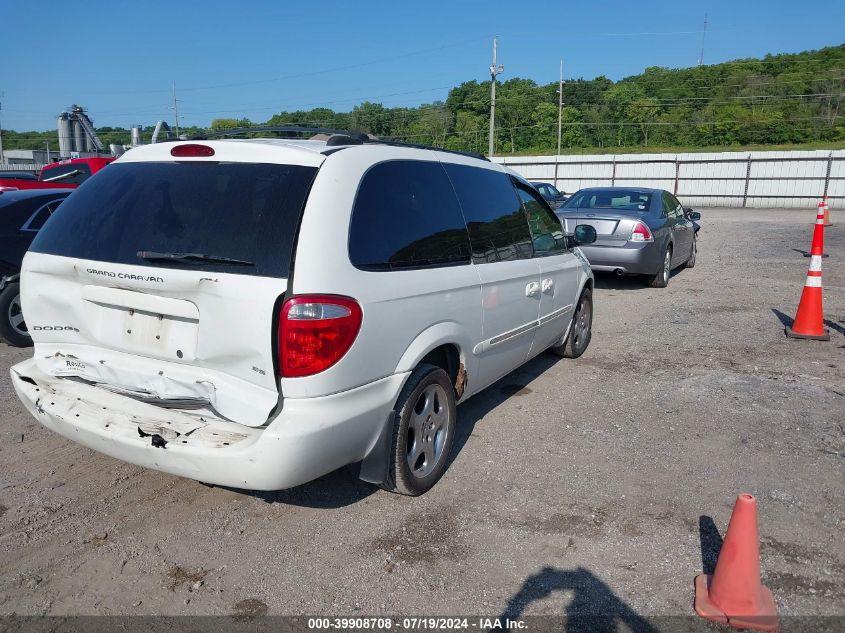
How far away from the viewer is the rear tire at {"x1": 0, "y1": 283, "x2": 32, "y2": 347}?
20.5 feet

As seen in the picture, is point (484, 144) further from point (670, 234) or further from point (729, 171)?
point (670, 234)

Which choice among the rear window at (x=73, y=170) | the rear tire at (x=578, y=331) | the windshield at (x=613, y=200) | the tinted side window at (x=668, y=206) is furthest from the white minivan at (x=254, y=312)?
the rear window at (x=73, y=170)

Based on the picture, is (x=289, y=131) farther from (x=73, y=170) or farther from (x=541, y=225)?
(x=73, y=170)

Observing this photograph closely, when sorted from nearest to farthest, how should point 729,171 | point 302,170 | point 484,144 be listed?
point 302,170 → point 729,171 → point 484,144

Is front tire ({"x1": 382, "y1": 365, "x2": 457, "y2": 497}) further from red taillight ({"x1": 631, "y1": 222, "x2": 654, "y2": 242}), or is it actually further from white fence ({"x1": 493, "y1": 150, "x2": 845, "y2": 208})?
white fence ({"x1": 493, "y1": 150, "x2": 845, "y2": 208})

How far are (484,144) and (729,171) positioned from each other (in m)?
38.8

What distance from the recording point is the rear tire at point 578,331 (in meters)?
6.14

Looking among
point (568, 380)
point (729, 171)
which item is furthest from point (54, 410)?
point (729, 171)

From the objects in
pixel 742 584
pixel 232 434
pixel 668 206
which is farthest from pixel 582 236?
pixel 668 206

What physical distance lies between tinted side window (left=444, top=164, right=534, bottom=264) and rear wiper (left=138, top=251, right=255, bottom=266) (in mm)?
1581

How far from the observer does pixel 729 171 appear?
3309cm

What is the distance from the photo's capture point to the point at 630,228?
31.1 feet

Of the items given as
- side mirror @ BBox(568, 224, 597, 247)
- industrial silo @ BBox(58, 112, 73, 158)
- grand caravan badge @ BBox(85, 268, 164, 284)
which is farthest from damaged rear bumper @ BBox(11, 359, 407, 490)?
industrial silo @ BBox(58, 112, 73, 158)

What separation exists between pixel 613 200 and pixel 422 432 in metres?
8.07
